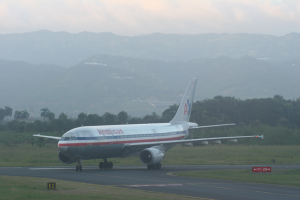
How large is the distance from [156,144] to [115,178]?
1261 centimetres

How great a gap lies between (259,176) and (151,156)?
11.4 metres

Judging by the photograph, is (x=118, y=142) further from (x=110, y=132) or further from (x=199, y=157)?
(x=199, y=157)

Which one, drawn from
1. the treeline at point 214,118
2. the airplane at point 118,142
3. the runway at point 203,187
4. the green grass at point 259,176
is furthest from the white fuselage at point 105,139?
the treeline at point 214,118

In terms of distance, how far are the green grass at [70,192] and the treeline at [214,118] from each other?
232 feet

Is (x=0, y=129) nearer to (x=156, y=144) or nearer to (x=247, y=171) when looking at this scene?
(x=156, y=144)

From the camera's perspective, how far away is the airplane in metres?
36.8

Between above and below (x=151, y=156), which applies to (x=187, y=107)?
above

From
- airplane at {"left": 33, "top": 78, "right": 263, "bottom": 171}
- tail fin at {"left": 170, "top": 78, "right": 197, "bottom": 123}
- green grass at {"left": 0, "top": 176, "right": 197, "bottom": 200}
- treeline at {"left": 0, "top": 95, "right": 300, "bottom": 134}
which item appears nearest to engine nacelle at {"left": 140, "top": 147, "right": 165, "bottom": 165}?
airplane at {"left": 33, "top": 78, "right": 263, "bottom": 171}

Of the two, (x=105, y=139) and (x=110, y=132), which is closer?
(x=105, y=139)

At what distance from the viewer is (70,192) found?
2267cm

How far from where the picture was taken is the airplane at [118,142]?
36.8m

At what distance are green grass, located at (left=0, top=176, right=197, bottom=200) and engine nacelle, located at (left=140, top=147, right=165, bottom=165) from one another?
13.2 m

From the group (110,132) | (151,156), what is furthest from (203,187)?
(110,132)

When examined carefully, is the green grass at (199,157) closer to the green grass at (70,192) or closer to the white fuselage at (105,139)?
the white fuselage at (105,139)
